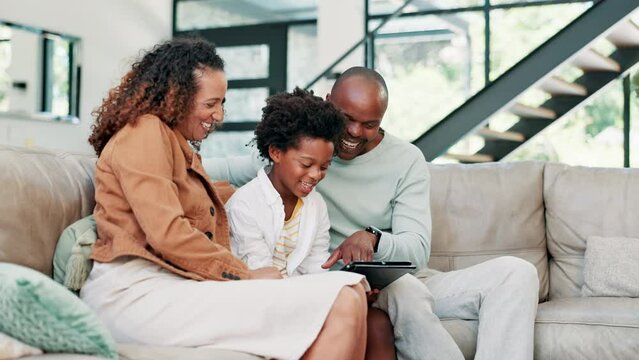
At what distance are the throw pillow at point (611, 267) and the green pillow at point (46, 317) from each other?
2059 millimetres

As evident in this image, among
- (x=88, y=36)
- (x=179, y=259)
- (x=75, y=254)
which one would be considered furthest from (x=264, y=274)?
(x=88, y=36)

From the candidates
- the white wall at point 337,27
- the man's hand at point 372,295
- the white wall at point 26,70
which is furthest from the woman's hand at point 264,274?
the white wall at point 337,27

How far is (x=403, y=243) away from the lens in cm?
267

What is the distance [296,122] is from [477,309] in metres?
0.83

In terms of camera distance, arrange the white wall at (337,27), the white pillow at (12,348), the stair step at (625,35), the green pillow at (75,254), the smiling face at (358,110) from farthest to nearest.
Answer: the white wall at (337,27) → the stair step at (625,35) → the smiling face at (358,110) → the green pillow at (75,254) → the white pillow at (12,348)

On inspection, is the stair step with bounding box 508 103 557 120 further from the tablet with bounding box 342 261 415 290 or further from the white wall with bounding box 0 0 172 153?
the tablet with bounding box 342 261 415 290

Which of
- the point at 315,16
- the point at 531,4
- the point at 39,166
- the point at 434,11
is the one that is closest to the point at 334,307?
the point at 39,166

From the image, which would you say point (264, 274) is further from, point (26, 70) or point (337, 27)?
point (337, 27)

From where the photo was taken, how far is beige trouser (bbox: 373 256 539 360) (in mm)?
2529

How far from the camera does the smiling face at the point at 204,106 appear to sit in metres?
2.36

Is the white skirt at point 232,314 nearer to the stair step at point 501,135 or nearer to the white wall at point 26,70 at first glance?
the stair step at point 501,135

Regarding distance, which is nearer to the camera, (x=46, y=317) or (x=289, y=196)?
(x=46, y=317)

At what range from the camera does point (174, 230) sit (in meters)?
2.11

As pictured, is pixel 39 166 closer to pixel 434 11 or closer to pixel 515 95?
pixel 515 95
